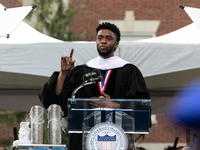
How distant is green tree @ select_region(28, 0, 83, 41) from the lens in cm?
1183

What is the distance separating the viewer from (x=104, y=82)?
4.18m

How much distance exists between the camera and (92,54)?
511cm

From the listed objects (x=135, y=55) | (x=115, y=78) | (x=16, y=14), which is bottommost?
(x=115, y=78)

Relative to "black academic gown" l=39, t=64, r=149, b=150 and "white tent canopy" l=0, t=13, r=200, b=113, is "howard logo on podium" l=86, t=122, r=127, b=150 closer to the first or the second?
"black academic gown" l=39, t=64, r=149, b=150

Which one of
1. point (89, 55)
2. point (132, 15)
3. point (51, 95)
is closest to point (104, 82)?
point (51, 95)

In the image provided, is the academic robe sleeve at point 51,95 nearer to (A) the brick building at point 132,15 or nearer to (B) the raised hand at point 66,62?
(B) the raised hand at point 66,62

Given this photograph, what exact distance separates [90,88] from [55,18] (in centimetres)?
803

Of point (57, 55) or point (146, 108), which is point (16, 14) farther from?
point (146, 108)

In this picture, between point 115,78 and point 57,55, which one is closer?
point 115,78

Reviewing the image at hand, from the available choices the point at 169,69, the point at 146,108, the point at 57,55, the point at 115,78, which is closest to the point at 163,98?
the point at 169,69

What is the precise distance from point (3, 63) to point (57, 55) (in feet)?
1.94

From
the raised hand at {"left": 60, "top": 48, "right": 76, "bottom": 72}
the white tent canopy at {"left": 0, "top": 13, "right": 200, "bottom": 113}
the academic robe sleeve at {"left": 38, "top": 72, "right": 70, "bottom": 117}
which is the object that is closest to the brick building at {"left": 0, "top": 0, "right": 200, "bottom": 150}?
the white tent canopy at {"left": 0, "top": 13, "right": 200, "bottom": 113}

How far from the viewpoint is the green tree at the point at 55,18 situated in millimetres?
11828

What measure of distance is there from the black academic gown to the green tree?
7517mm
